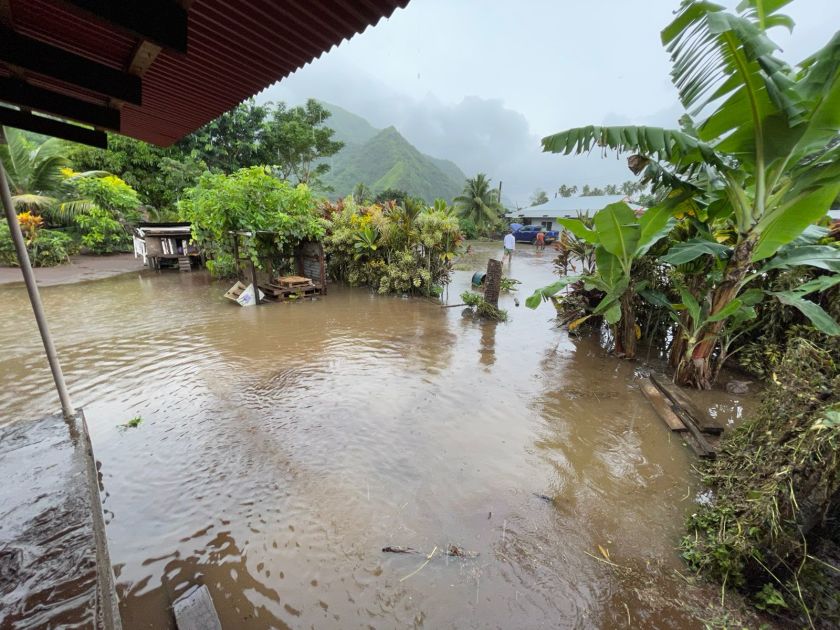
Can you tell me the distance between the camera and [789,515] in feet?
8.00

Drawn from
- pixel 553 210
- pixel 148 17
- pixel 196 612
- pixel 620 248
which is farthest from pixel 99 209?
pixel 553 210

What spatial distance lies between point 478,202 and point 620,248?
108 ft

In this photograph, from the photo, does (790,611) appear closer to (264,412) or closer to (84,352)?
(264,412)

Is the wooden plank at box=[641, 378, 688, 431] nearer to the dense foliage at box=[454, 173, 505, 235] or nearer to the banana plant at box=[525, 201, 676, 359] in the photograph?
the banana plant at box=[525, 201, 676, 359]

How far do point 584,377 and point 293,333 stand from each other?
6.27 m

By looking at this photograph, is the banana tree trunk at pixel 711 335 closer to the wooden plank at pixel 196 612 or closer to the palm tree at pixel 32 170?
the wooden plank at pixel 196 612

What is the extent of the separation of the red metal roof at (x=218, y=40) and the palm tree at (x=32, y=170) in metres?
19.9

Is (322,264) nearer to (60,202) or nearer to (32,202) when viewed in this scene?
(32,202)

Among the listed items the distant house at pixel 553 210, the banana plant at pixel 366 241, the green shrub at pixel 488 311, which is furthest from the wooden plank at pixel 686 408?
the distant house at pixel 553 210

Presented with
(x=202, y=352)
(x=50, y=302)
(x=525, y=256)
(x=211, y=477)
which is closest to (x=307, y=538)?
(x=211, y=477)

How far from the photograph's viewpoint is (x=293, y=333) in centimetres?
824

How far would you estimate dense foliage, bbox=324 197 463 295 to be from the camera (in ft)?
38.1

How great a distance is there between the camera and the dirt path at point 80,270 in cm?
1288

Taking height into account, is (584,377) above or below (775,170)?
below
